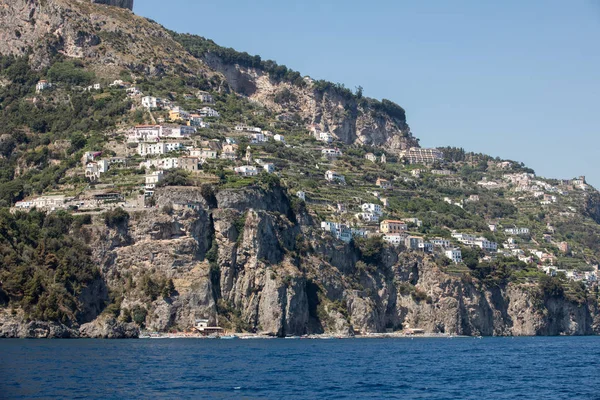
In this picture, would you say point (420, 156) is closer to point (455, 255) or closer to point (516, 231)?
point (516, 231)

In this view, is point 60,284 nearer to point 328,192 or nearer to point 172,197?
point 172,197

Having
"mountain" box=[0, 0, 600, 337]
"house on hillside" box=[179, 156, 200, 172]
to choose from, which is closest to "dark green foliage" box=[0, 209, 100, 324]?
"mountain" box=[0, 0, 600, 337]

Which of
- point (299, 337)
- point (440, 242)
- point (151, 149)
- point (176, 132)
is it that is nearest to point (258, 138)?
point (176, 132)

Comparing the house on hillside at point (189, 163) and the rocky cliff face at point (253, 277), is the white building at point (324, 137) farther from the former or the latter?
the house on hillside at point (189, 163)

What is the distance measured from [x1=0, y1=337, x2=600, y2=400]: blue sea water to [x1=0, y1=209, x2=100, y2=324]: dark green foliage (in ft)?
19.6

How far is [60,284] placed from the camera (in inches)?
3529

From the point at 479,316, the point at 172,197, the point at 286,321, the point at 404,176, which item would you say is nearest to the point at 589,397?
the point at 286,321

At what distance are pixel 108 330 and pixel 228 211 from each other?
18606 millimetres

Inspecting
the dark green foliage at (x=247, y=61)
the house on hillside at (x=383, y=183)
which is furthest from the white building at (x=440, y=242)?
the dark green foliage at (x=247, y=61)

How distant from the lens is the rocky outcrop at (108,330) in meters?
89.1

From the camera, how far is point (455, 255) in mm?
124562

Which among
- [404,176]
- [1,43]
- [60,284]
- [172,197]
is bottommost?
[60,284]

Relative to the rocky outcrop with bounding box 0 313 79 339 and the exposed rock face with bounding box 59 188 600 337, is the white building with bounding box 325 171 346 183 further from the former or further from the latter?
the rocky outcrop with bounding box 0 313 79 339

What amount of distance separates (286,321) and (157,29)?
77601 mm
